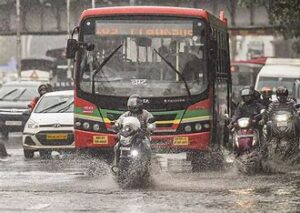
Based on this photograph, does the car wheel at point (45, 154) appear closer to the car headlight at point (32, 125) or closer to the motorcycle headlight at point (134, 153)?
the car headlight at point (32, 125)

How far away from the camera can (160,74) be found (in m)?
17.0

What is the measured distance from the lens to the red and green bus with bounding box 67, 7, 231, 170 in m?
17.0

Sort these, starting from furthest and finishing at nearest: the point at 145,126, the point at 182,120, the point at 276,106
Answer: the point at 276,106 < the point at 182,120 < the point at 145,126

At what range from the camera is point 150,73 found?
670 inches

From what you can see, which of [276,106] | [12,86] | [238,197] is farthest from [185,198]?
[12,86]

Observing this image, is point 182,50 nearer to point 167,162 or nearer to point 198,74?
point 198,74

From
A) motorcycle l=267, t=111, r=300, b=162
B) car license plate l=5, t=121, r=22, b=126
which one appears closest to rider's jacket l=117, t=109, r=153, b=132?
motorcycle l=267, t=111, r=300, b=162

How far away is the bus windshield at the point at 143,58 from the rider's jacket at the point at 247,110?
2.54ft

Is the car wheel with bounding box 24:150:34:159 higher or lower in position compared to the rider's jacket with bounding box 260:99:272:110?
lower

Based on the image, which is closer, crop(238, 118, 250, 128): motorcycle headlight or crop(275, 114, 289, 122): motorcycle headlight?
crop(238, 118, 250, 128): motorcycle headlight

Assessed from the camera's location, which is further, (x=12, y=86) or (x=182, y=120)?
(x=12, y=86)

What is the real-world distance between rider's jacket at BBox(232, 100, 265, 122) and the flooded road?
3.37 ft

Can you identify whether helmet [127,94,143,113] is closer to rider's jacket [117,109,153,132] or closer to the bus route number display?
rider's jacket [117,109,153,132]

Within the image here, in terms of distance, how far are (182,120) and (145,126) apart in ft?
8.43
